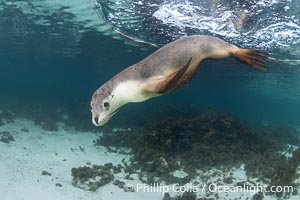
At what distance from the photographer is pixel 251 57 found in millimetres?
2787

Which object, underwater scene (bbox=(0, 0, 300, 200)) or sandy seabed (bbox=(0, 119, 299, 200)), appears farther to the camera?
sandy seabed (bbox=(0, 119, 299, 200))

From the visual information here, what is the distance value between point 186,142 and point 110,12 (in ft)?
24.0

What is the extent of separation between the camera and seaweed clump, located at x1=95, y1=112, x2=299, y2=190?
1156cm

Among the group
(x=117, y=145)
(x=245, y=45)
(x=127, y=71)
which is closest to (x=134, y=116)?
(x=117, y=145)

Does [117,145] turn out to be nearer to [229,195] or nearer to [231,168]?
[231,168]

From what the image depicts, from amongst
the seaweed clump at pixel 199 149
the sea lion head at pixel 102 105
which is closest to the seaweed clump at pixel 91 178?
the seaweed clump at pixel 199 149

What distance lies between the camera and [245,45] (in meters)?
16.1

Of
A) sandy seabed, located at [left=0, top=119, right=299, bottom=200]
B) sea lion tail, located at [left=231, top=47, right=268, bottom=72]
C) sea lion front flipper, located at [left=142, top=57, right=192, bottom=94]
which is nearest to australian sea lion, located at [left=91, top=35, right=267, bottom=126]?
sea lion front flipper, located at [left=142, top=57, right=192, bottom=94]

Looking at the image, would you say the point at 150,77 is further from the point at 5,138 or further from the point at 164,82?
the point at 5,138

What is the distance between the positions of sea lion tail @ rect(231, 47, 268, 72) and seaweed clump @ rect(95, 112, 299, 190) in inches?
302

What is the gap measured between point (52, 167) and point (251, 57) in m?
11.0

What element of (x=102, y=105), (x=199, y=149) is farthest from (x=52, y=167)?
(x=102, y=105)

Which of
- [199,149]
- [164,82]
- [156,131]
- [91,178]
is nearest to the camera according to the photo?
[164,82]

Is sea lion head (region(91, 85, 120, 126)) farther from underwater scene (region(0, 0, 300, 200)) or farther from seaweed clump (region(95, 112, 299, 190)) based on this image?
seaweed clump (region(95, 112, 299, 190))
